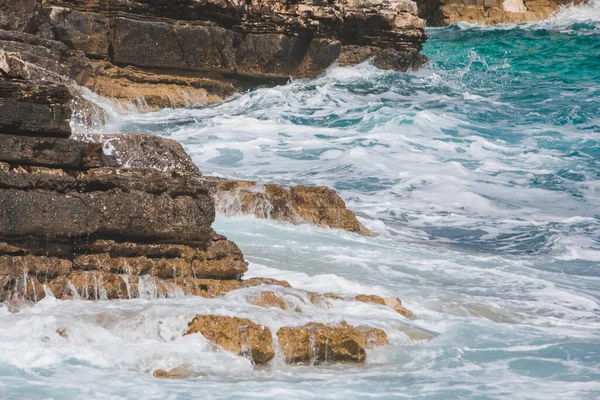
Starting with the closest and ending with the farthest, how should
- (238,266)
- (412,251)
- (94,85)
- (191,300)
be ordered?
(191,300) → (238,266) → (412,251) → (94,85)

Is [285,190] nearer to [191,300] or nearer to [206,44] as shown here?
[191,300]

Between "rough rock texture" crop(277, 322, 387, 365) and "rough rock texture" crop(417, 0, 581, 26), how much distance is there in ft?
121

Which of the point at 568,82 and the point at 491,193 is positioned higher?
the point at 568,82

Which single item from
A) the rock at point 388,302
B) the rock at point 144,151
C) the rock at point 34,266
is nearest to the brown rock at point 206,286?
the rock at point 34,266

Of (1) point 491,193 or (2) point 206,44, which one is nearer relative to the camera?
(1) point 491,193

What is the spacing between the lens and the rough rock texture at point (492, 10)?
40031 millimetres

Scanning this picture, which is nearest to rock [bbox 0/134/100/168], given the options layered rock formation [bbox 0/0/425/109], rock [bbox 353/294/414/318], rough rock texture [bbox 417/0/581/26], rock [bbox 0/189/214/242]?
rock [bbox 0/189/214/242]

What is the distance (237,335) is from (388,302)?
1.53 metres

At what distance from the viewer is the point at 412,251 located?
29.2 feet

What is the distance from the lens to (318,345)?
504 centimetres

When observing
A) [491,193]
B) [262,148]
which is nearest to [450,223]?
[491,193]

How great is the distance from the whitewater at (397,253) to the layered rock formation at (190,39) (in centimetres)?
53

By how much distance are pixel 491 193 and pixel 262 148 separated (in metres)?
4.23

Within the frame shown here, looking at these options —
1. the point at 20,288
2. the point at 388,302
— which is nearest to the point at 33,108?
the point at 20,288
